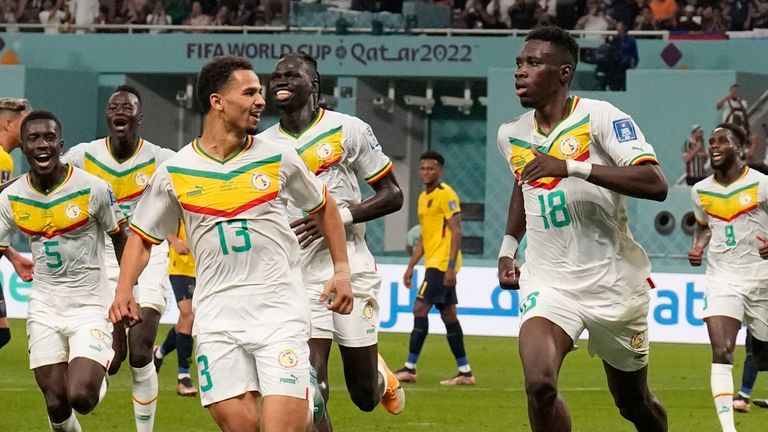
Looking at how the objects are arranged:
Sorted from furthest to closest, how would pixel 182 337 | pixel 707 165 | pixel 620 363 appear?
pixel 707 165 → pixel 182 337 → pixel 620 363

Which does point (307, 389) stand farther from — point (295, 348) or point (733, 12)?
point (733, 12)

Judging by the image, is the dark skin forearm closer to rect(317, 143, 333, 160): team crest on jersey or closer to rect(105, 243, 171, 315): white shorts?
rect(317, 143, 333, 160): team crest on jersey

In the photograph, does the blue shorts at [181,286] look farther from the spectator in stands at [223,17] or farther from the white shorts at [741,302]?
the spectator in stands at [223,17]

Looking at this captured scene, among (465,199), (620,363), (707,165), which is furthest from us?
(465,199)

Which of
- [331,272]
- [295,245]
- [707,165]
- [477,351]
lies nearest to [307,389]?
[295,245]

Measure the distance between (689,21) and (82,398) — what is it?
749 inches

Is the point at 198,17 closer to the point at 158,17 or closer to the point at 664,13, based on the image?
the point at 158,17

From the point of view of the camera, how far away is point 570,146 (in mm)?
7621

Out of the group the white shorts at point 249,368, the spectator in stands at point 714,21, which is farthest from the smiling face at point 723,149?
the spectator in stands at point 714,21

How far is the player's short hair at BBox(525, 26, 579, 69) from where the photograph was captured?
7.69 metres

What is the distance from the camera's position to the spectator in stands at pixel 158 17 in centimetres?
2941

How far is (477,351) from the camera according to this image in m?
18.1

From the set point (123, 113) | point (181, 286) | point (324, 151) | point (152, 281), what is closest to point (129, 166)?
point (123, 113)

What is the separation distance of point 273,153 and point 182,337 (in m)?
7.38
